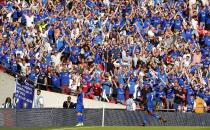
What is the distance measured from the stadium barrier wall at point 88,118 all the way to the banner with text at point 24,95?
5.08 feet

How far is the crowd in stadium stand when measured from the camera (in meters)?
36.8

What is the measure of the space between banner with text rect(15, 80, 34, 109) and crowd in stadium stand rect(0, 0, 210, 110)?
152 inches

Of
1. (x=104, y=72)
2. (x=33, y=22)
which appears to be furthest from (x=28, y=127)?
(x=33, y=22)

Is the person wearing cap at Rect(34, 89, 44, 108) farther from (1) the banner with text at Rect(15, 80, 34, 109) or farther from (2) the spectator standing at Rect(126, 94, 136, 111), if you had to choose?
(2) the spectator standing at Rect(126, 94, 136, 111)

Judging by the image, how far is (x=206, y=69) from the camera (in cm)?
3900

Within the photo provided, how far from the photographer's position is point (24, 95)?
106 feet

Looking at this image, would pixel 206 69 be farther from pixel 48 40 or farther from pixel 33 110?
pixel 33 110

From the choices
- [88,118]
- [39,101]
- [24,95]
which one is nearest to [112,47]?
[39,101]

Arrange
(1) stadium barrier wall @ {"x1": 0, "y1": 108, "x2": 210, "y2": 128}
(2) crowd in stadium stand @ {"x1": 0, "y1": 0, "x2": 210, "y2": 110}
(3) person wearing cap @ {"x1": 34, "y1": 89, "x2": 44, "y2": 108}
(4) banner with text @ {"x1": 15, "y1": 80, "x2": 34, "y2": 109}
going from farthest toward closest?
(2) crowd in stadium stand @ {"x1": 0, "y1": 0, "x2": 210, "y2": 110} < (3) person wearing cap @ {"x1": 34, "y1": 89, "x2": 44, "y2": 108} < (4) banner with text @ {"x1": 15, "y1": 80, "x2": 34, "y2": 109} < (1) stadium barrier wall @ {"x1": 0, "y1": 108, "x2": 210, "y2": 128}

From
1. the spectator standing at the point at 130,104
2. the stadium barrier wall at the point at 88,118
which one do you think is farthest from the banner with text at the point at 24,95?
the spectator standing at the point at 130,104

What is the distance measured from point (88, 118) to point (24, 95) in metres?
2.97

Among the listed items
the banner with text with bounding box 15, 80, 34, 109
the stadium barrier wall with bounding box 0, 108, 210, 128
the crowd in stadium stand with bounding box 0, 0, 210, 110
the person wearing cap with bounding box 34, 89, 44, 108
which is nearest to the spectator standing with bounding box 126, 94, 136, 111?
the crowd in stadium stand with bounding box 0, 0, 210, 110

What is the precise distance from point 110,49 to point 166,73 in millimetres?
3374

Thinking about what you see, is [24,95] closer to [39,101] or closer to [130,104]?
[39,101]
